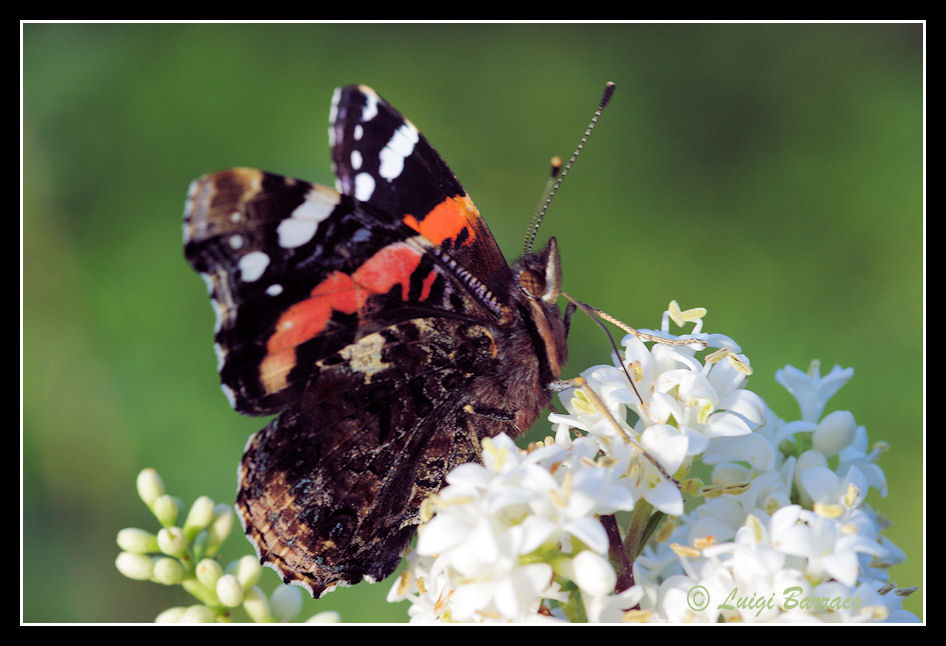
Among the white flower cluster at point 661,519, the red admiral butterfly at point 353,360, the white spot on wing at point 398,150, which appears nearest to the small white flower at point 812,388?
the white flower cluster at point 661,519

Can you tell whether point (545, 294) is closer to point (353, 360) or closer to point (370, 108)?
point (353, 360)

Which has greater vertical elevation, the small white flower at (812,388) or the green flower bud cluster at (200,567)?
the small white flower at (812,388)

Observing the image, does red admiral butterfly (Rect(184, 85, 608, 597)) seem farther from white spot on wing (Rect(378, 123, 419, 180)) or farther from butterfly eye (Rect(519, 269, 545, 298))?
white spot on wing (Rect(378, 123, 419, 180))

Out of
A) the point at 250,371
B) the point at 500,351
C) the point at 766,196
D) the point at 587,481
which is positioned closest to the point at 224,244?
the point at 250,371

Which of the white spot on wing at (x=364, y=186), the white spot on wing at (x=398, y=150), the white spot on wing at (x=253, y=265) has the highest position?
the white spot on wing at (x=398, y=150)

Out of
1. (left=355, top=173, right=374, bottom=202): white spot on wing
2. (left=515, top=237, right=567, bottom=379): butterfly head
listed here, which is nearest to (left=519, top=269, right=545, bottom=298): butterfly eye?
(left=515, top=237, right=567, bottom=379): butterfly head

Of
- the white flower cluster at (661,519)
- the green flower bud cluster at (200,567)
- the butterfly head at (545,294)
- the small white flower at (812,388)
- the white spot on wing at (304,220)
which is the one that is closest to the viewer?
the white flower cluster at (661,519)

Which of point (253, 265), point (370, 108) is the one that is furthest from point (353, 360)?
point (370, 108)

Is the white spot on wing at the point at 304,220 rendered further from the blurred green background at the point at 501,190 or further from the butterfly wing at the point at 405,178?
the blurred green background at the point at 501,190

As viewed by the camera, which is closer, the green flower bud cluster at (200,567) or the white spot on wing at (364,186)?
the green flower bud cluster at (200,567)
